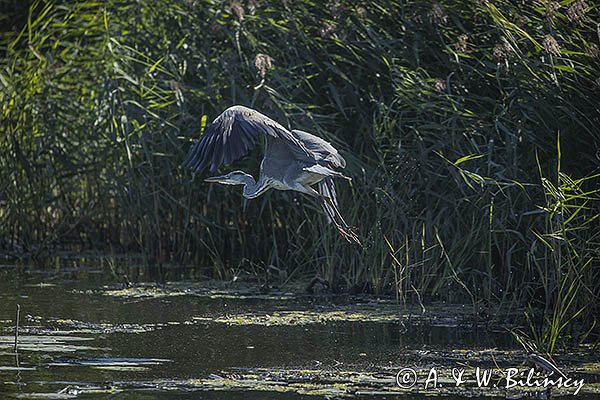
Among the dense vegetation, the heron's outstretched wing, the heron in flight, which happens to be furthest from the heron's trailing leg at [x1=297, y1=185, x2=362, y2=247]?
the heron's outstretched wing

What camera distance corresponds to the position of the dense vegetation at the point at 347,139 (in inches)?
285

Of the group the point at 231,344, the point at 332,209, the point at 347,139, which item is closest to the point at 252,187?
the point at 332,209

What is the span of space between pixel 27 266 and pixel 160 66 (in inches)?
79.6

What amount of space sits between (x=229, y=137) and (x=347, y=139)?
203 centimetres

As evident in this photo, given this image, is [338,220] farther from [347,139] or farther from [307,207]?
[347,139]

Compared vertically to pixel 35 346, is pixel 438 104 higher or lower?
higher

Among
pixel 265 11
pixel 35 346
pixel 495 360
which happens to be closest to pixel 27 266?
pixel 265 11

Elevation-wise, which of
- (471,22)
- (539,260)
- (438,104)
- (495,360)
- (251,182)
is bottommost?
(495,360)

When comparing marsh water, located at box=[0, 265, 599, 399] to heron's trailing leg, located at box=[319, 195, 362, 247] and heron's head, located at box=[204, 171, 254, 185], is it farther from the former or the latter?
heron's head, located at box=[204, 171, 254, 185]

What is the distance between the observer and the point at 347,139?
8867 mm

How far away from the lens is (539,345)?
5.94 meters

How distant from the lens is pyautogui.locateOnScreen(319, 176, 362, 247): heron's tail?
7.76 meters

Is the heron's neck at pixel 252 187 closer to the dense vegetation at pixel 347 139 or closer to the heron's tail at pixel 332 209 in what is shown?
the heron's tail at pixel 332 209

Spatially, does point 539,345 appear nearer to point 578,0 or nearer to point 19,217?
point 578,0
